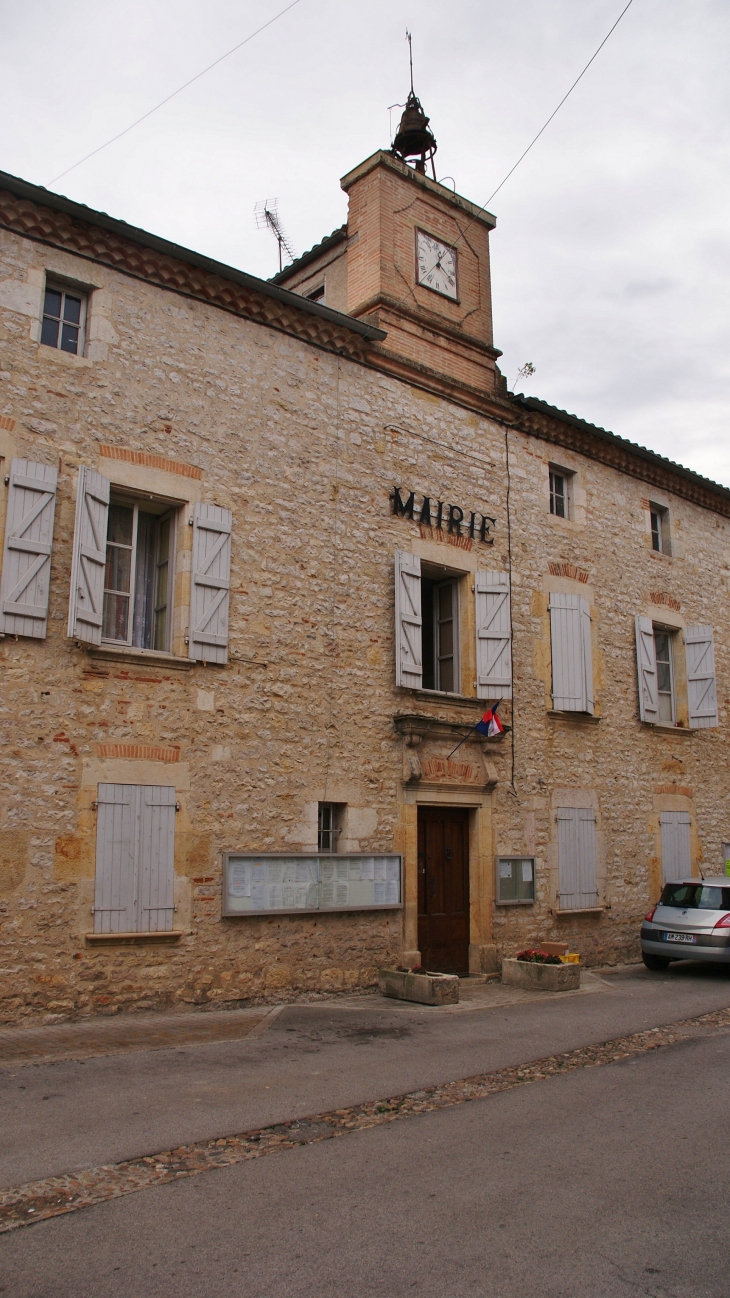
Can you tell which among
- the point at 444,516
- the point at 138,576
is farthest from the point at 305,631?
the point at 444,516

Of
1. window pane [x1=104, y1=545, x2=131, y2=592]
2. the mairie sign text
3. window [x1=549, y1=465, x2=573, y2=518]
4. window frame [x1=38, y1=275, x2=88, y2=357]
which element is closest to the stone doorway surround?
the mairie sign text

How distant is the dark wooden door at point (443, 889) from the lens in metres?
10.9

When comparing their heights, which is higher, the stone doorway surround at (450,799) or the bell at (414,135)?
the bell at (414,135)

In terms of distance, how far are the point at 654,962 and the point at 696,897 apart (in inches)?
44.4

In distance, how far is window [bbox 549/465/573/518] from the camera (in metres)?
13.7

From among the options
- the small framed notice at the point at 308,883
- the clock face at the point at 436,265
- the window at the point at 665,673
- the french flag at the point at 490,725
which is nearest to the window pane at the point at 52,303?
the clock face at the point at 436,265

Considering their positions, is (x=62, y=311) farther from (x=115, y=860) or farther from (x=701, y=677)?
(x=701, y=677)

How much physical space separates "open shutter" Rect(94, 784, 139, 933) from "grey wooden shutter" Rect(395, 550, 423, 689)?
11.4 ft

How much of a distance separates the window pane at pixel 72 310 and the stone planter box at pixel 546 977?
27.1ft

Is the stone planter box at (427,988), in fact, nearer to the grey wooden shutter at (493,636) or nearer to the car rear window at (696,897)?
the grey wooden shutter at (493,636)

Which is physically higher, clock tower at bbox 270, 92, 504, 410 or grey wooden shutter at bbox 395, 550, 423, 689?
clock tower at bbox 270, 92, 504, 410

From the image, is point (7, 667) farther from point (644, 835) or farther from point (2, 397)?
point (644, 835)

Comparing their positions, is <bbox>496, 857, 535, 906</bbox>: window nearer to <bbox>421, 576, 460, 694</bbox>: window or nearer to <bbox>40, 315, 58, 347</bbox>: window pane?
<bbox>421, 576, 460, 694</bbox>: window

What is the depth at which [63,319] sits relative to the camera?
888 cm
